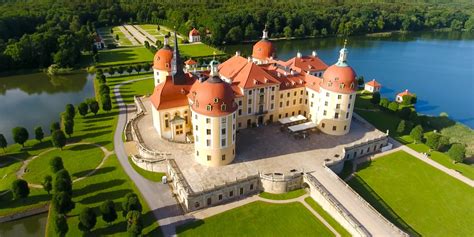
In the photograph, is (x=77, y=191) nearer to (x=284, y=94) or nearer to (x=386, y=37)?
(x=284, y=94)

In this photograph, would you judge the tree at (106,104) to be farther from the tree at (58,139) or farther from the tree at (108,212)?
the tree at (108,212)

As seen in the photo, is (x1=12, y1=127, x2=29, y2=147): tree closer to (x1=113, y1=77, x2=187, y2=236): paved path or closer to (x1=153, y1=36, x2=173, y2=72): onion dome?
(x1=113, y1=77, x2=187, y2=236): paved path

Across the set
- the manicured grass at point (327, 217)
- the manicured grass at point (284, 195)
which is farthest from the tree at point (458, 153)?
the manicured grass at point (284, 195)

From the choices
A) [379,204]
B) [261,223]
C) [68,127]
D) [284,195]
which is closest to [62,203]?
[68,127]

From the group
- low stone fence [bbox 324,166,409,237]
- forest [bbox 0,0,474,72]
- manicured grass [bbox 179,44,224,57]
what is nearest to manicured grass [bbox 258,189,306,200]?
low stone fence [bbox 324,166,409,237]

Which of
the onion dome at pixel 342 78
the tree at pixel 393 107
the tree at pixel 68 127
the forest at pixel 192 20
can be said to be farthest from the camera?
the forest at pixel 192 20

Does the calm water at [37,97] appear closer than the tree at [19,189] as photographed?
No

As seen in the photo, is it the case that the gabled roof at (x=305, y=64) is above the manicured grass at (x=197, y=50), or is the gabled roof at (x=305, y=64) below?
above
